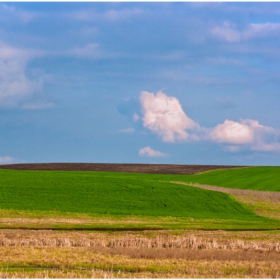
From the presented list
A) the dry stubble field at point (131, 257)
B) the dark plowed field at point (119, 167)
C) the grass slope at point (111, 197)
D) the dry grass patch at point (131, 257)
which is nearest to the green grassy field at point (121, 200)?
the grass slope at point (111, 197)

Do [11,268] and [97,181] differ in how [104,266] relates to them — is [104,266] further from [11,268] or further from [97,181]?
[97,181]

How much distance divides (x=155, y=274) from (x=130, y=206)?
47798 mm

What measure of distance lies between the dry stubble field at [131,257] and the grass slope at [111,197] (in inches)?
992

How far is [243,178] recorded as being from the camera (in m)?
107

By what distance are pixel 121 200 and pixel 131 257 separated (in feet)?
143

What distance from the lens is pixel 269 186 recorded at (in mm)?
94500

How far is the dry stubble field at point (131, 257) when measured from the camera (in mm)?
26875

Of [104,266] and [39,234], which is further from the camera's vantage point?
[39,234]

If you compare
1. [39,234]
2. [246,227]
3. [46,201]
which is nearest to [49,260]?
[39,234]

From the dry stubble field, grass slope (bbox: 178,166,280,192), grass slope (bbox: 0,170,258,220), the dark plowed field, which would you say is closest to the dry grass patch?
the dry stubble field

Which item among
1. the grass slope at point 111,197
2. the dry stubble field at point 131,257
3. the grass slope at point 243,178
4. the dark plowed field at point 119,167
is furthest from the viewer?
the dark plowed field at point 119,167

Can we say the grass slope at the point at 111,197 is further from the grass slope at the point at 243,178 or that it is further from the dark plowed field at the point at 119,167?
the dark plowed field at the point at 119,167

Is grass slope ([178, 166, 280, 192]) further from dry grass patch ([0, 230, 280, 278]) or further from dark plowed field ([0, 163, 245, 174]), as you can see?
dry grass patch ([0, 230, 280, 278])

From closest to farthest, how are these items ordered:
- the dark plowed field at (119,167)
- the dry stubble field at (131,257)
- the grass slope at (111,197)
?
the dry stubble field at (131,257) → the grass slope at (111,197) → the dark plowed field at (119,167)
